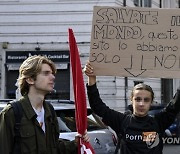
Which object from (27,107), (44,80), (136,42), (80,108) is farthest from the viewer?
(136,42)

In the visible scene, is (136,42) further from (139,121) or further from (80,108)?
(80,108)

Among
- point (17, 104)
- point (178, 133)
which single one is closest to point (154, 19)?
point (17, 104)

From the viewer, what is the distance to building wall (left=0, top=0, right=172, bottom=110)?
19.6 m

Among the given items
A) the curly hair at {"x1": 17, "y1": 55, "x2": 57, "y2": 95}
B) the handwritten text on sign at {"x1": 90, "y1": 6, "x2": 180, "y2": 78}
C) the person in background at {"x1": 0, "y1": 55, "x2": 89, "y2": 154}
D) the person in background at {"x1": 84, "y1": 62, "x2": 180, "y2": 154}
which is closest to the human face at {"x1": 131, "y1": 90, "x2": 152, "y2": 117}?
the person in background at {"x1": 84, "y1": 62, "x2": 180, "y2": 154}

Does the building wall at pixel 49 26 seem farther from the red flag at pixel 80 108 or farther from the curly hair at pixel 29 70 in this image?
the curly hair at pixel 29 70

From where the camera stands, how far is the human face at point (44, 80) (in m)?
3.43

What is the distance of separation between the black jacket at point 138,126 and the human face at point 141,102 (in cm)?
6

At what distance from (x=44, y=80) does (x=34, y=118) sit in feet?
0.99

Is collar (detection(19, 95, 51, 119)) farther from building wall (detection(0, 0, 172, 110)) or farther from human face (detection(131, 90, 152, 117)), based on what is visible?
building wall (detection(0, 0, 172, 110))

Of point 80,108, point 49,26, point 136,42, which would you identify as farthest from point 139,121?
point 49,26

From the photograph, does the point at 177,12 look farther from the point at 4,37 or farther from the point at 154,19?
the point at 4,37

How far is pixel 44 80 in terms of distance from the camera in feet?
11.3

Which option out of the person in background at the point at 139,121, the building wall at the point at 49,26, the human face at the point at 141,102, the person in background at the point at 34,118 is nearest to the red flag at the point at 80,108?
the person in background at the point at 34,118

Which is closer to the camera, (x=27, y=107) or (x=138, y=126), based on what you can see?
(x=27, y=107)
